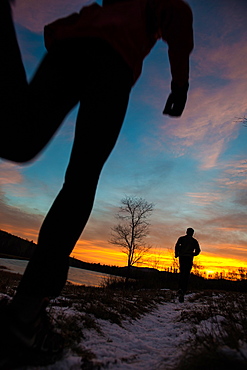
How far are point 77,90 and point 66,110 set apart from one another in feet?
0.38

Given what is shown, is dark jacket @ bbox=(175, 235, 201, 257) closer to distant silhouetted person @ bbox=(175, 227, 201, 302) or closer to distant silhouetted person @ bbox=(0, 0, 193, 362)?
distant silhouetted person @ bbox=(175, 227, 201, 302)

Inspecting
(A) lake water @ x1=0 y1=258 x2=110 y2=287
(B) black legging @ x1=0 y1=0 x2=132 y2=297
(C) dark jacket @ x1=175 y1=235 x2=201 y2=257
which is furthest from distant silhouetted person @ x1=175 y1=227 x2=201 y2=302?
(B) black legging @ x1=0 y1=0 x2=132 y2=297

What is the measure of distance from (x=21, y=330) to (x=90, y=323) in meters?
1.10

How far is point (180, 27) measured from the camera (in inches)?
45.4

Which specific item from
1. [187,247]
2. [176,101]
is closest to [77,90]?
[176,101]

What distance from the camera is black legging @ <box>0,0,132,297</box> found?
0.97 m

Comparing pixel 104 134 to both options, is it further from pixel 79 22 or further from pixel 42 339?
pixel 42 339

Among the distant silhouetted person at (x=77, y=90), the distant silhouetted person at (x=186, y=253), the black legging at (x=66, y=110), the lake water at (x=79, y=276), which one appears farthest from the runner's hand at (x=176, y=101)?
the lake water at (x=79, y=276)

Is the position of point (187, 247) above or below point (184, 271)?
above

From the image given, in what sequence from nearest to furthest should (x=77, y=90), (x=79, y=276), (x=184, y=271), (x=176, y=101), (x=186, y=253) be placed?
(x=77, y=90)
(x=176, y=101)
(x=184, y=271)
(x=186, y=253)
(x=79, y=276)

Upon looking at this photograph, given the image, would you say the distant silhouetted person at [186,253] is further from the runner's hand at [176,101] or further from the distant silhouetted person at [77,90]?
the distant silhouetted person at [77,90]

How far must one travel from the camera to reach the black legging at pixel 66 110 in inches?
38.3

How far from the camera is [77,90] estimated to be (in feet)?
3.67

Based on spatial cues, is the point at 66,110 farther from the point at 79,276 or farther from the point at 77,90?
the point at 79,276
